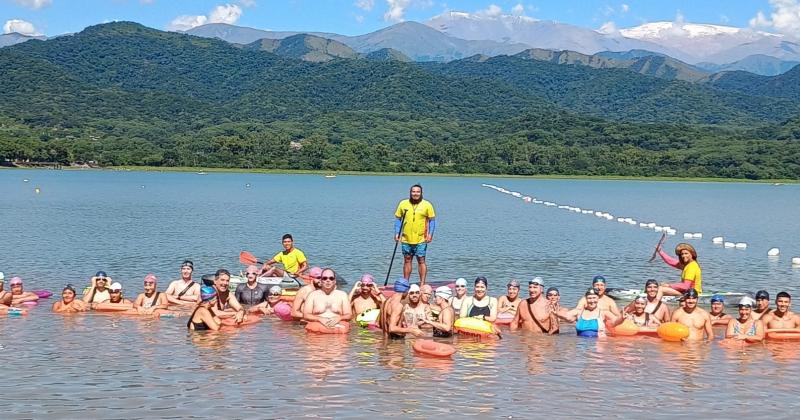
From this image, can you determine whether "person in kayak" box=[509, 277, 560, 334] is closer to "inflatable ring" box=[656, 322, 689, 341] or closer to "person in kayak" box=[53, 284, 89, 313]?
"inflatable ring" box=[656, 322, 689, 341]

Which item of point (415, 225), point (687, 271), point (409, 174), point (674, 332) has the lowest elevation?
point (674, 332)

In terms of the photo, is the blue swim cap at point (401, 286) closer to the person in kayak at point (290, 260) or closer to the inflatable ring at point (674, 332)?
the inflatable ring at point (674, 332)

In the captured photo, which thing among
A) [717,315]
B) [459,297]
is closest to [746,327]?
[717,315]

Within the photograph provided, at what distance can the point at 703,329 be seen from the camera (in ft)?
66.9

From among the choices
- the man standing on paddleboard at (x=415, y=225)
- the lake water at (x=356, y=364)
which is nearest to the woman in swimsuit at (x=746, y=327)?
the lake water at (x=356, y=364)

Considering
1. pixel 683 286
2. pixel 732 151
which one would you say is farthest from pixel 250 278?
pixel 732 151

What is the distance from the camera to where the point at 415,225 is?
24000mm

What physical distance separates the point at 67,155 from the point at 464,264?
449 ft

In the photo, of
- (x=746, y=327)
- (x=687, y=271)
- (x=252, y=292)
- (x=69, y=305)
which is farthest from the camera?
(x=252, y=292)

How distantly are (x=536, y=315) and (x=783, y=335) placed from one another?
4865 mm

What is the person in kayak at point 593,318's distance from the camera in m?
20.5

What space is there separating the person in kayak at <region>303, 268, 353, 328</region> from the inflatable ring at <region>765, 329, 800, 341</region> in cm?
841

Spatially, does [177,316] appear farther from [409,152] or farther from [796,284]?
[409,152]

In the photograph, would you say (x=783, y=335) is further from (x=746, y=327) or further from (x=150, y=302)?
(x=150, y=302)
